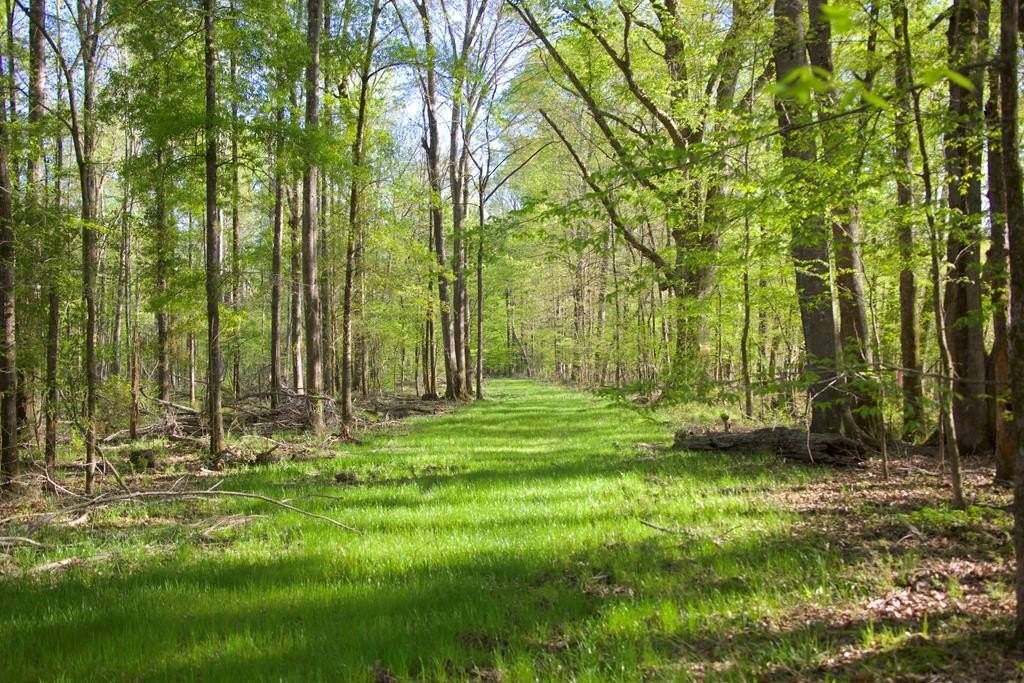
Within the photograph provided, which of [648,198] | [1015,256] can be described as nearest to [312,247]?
[648,198]

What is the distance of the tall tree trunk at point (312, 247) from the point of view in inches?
571

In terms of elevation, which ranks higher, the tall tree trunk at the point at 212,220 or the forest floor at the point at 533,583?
the tall tree trunk at the point at 212,220

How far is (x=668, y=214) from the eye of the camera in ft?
20.5

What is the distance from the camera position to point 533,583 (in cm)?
487

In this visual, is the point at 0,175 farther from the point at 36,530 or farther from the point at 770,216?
the point at 770,216

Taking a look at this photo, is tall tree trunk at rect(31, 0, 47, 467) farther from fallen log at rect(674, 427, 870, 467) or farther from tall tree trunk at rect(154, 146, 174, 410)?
fallen log at rect(674, 427, 870, 467)

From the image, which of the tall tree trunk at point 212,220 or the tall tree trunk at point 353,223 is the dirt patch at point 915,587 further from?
the tall tree trunk at point 353,223

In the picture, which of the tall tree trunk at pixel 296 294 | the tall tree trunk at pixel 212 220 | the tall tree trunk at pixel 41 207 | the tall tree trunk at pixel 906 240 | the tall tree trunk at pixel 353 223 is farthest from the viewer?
the tall tree trunk at pixel 296 294

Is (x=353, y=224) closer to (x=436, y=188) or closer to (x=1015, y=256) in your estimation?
(x=436, y=188)

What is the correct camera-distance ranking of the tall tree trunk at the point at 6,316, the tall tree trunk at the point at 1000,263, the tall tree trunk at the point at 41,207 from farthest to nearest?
1. the tall tree trunk at the point at 41,207
2. the tall tree trunk at the point at 6,316
3. the tall tree trunk at the point at 1000,263

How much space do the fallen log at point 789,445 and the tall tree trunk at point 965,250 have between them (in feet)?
4.86

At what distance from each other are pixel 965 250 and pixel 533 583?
214 inches

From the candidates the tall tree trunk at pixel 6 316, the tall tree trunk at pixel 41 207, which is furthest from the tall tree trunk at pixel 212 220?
the tall tree trunk at pixel 6 316

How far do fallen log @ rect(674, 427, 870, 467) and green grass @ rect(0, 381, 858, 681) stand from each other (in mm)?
862
